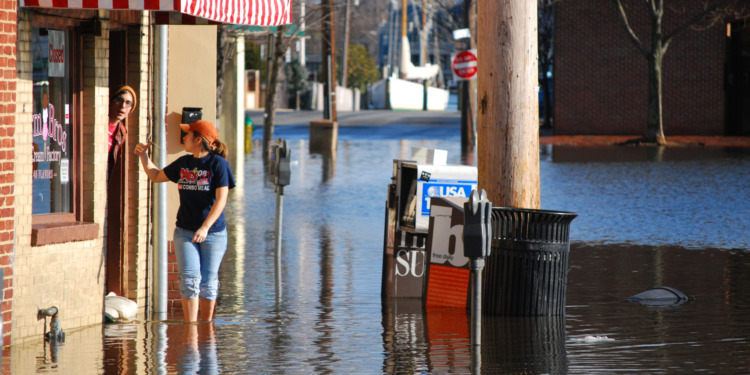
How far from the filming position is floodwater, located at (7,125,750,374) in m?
6.83

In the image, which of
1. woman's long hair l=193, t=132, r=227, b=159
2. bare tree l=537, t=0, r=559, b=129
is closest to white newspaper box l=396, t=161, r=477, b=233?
woman's long hair l=193, t=132, r=227, b=159

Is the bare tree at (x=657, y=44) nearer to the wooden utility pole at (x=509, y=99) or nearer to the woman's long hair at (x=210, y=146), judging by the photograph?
the wooden utility pole at (x=509, y=99)

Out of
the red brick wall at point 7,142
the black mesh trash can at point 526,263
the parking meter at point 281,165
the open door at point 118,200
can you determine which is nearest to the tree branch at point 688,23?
the parking meter at point 281,165

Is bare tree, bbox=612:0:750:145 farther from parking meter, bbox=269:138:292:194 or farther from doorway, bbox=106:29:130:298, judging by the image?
doorway, bbox=106:29:130:298

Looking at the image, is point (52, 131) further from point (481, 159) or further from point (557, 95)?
point (557, 95)

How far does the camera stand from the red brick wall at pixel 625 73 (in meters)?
37.0

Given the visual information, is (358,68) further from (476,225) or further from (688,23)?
(476,225)

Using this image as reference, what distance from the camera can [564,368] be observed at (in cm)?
664

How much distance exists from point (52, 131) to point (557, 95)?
31765 mm

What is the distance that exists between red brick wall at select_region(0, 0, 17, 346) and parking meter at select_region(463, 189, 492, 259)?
2.89m

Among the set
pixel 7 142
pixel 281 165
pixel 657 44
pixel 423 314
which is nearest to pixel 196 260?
pixel 7 142

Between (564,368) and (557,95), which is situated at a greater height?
(557,95)

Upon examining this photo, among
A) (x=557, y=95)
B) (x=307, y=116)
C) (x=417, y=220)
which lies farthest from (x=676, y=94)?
(x=417, y=220)

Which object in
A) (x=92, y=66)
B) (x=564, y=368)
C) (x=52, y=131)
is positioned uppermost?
(x=92, y=66)
